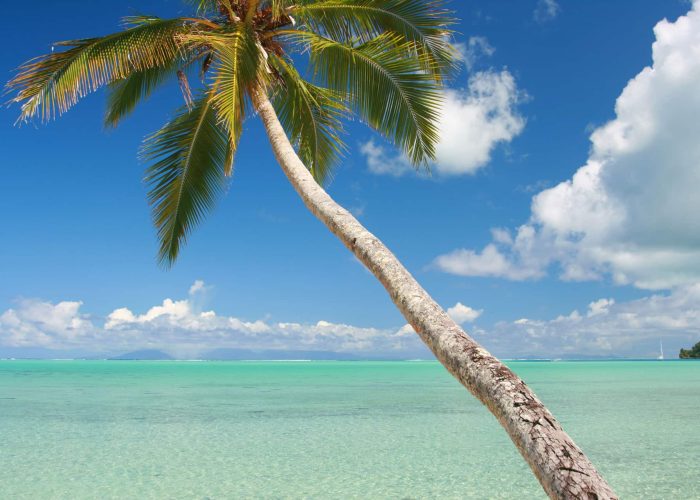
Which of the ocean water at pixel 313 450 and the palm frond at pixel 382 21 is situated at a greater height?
the palm frond at pixel 382 21

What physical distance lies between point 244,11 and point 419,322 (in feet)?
19.3

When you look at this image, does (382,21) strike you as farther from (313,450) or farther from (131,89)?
(313,450)

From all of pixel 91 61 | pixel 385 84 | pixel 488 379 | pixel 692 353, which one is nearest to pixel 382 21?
pixel 385 84

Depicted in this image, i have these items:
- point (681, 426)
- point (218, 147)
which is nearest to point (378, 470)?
point (218, 147)

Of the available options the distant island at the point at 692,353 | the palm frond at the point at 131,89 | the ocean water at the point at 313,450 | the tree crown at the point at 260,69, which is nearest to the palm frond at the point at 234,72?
the tree crown at the point at 260,69

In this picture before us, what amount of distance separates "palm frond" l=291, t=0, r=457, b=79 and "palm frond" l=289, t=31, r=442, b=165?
20 cm

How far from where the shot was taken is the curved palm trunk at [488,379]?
2.19 metres

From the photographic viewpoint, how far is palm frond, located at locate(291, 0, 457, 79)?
7.58 metres

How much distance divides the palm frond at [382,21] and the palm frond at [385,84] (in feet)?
0.65

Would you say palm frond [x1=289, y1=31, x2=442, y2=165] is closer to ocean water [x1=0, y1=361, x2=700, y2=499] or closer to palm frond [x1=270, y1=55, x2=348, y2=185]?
palm frond [x1=270, y1=55, x2=348, y2=185]

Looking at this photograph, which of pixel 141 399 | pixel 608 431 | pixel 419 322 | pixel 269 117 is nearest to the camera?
pixel 419 322

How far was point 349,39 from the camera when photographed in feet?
25.9

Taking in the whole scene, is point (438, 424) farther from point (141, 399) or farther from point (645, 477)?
point (141, 399)

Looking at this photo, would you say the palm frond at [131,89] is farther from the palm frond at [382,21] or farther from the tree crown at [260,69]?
the palm frond at [382,21]
